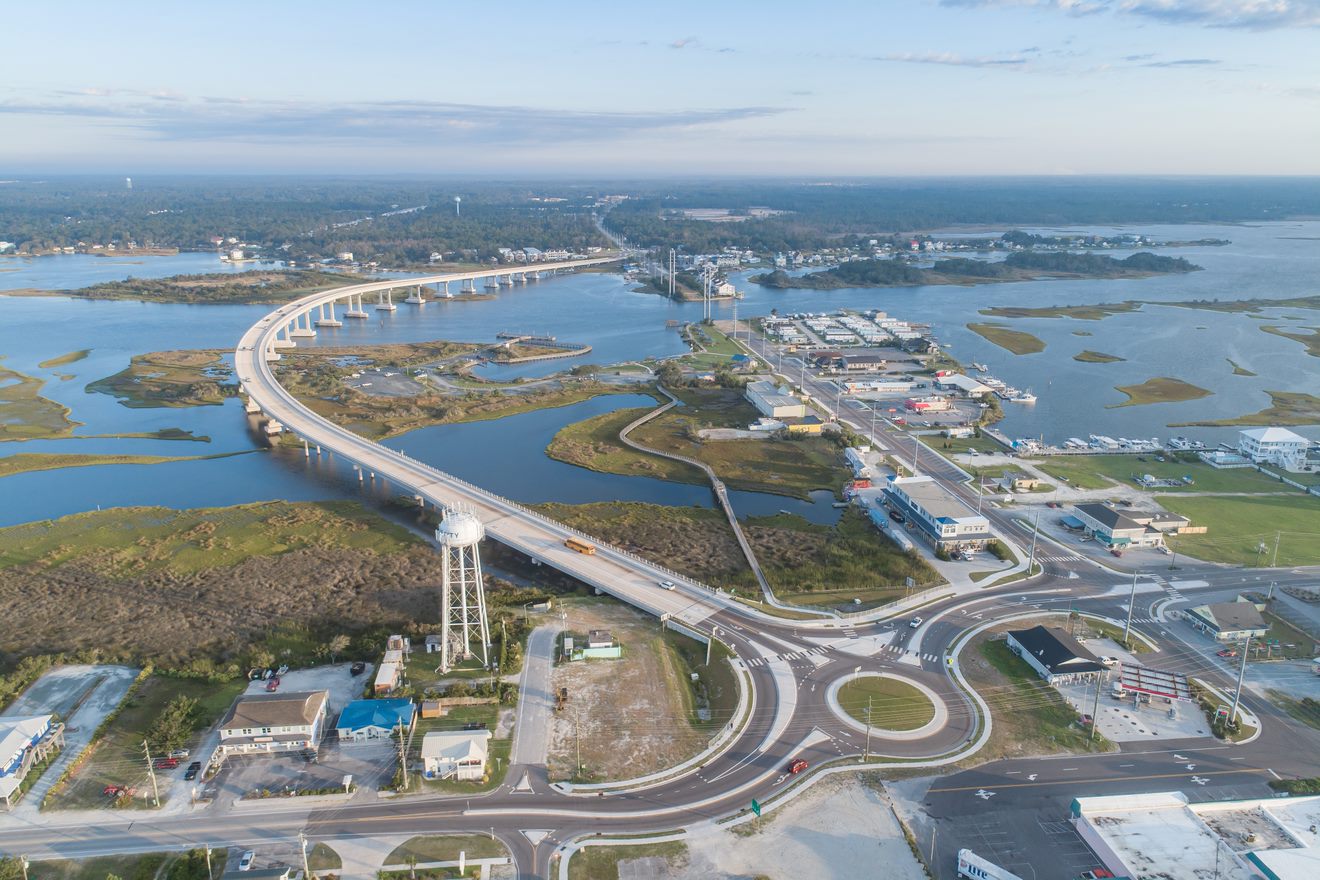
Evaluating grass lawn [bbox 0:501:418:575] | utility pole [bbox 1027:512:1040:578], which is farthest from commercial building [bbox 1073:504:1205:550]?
grass lawn [bbox 0:501:418:575]

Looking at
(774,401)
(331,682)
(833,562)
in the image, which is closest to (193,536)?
(331,682)

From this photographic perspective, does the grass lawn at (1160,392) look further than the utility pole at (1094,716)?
Yes

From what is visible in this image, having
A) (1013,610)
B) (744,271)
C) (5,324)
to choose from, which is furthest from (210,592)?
(744,271)

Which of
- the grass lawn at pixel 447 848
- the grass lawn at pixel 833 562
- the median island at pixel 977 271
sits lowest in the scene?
the grass lawn at pixel 447 848

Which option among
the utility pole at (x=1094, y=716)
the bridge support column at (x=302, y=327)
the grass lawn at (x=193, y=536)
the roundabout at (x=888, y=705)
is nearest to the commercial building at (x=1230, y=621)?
the utility pole at (x=1094, y=716)

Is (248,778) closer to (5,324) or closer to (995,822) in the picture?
(995,822)

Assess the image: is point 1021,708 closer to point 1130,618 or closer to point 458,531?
point 1130,618

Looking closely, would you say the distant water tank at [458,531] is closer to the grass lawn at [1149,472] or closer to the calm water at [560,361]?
the calm water at [560,361]
